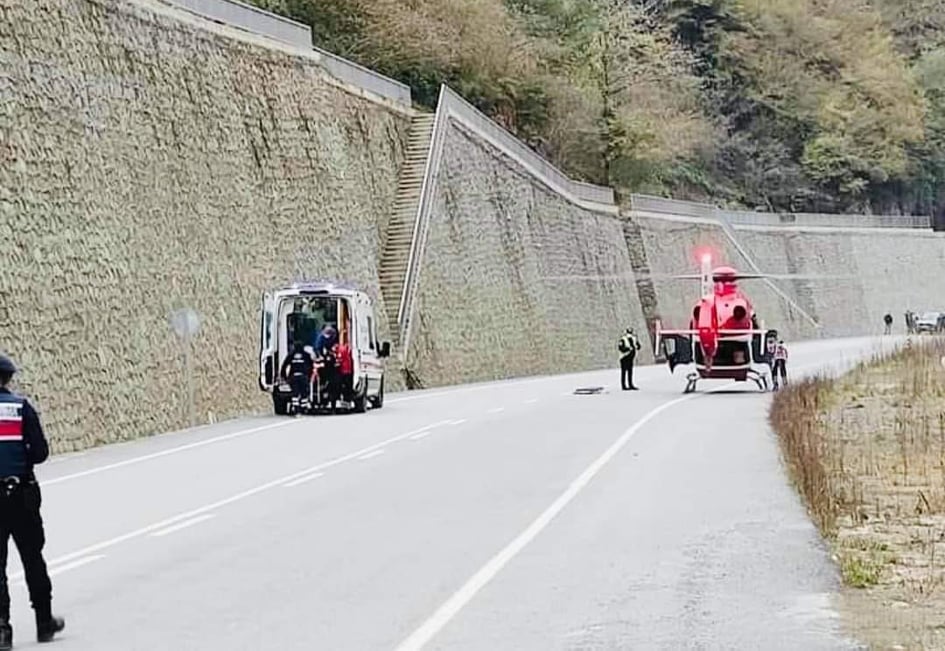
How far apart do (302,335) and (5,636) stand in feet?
77.9

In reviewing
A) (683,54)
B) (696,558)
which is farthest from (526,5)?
Result: (696,558)

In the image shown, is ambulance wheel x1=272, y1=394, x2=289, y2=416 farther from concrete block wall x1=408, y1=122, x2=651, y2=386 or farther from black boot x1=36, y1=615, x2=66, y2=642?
black boot x1=36, y1=615, x2=66, y2=642

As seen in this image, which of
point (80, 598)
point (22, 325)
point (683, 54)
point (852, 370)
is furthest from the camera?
point (683, 54)

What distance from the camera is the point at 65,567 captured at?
40.9 feet


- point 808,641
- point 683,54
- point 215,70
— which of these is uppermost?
point 683,54

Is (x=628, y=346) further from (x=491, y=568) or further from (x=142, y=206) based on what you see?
(x=491, y=568)

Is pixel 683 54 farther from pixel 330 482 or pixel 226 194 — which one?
pixel 330 482

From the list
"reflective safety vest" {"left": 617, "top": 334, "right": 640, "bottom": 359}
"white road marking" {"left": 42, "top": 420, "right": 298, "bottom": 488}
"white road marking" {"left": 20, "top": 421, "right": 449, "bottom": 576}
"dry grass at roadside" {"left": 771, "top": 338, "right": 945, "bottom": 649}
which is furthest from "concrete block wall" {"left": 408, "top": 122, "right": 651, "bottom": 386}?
"white road marking" {"left": 20, "top": 421, "right": 449, "bottom": 576}

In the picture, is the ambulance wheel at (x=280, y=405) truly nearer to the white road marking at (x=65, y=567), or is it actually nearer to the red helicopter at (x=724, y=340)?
the red helicopter at (x=724, y=340)

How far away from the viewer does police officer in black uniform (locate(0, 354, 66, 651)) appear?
952 cm

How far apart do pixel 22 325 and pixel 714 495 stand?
1214cm

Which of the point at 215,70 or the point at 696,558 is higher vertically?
the point at 215,70

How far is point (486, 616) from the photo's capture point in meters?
10.1

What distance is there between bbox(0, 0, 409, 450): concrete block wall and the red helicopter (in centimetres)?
979
